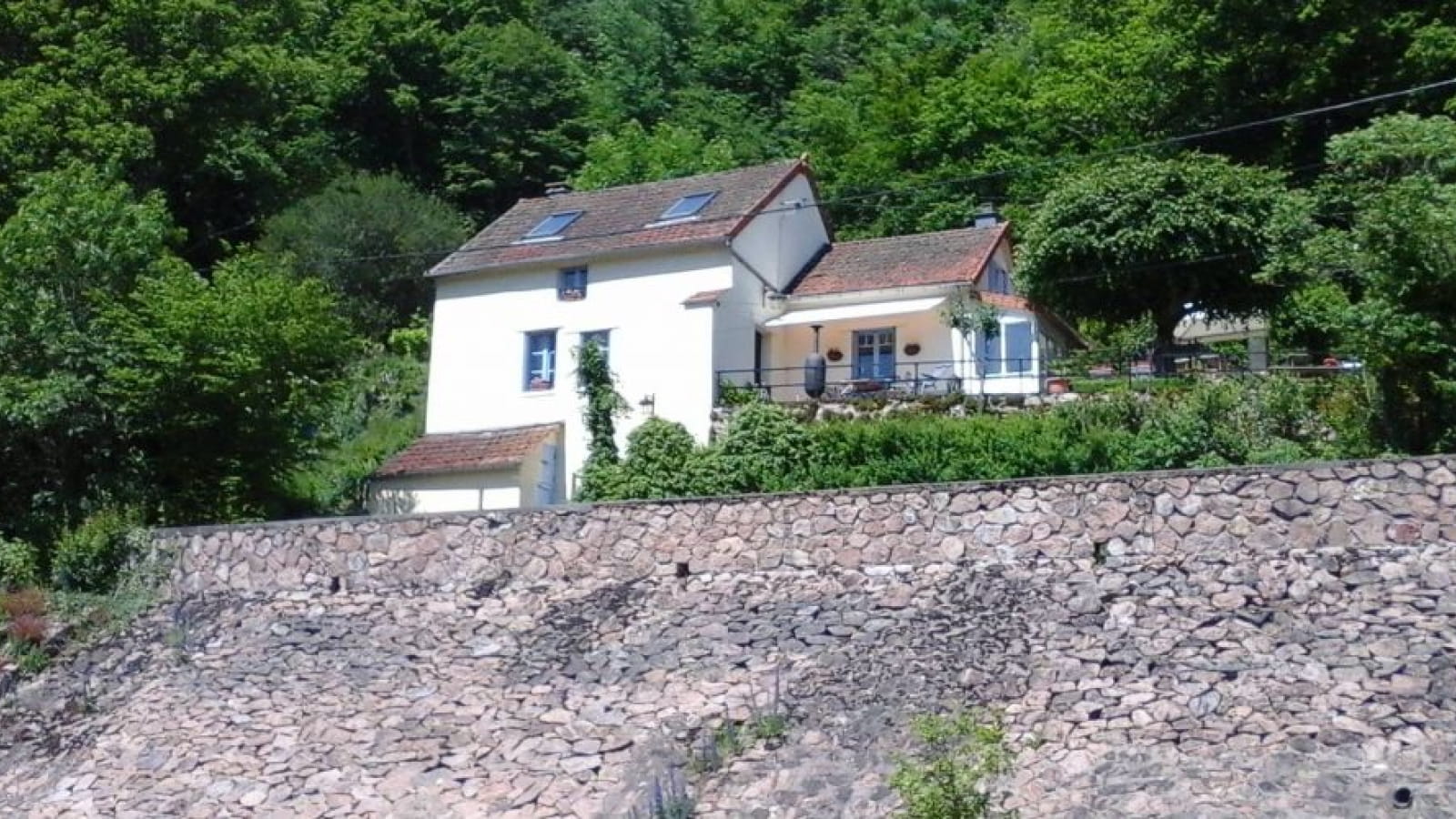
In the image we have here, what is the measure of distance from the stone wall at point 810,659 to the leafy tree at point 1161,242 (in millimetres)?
10458

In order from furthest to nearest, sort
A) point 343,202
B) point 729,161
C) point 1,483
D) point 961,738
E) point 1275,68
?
point 729,161 < point 343,202 < point 1275,68 < point 1,483 < point 961,738

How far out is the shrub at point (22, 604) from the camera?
22.7m

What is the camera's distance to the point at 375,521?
2227 cm

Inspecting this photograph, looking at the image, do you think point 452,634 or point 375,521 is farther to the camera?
Result: point 375,521

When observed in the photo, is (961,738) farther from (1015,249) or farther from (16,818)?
(1015,249)

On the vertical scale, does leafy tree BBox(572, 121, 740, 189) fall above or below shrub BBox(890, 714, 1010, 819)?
above

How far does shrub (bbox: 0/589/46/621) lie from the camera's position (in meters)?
22.7

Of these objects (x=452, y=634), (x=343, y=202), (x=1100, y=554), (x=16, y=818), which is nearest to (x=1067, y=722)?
(x=1100, y=554)

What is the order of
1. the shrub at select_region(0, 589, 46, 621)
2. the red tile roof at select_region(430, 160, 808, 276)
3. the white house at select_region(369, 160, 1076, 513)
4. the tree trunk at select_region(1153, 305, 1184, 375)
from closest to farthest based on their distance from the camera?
the shrub at select_region(0, 589, 46, 621) → the tree trunk at select_region(1153, 305, 1184, 375) → the white house at select_region(369, 160, 1076, 513) → the red tile roof at select_region(430, 160, 808, 276)

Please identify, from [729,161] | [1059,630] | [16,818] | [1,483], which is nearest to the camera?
[1059,630]

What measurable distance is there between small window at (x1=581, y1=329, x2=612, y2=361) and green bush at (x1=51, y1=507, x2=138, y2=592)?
9.02 meters

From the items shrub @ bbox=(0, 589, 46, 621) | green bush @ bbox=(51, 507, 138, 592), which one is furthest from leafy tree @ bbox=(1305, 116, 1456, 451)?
shrub @ bbox=(0, 589, 46, 621)

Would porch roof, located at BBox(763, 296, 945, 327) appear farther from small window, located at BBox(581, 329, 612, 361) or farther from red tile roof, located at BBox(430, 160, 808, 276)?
small window, located at BBox(581, 329, 612, 361)

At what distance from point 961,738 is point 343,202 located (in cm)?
2790
